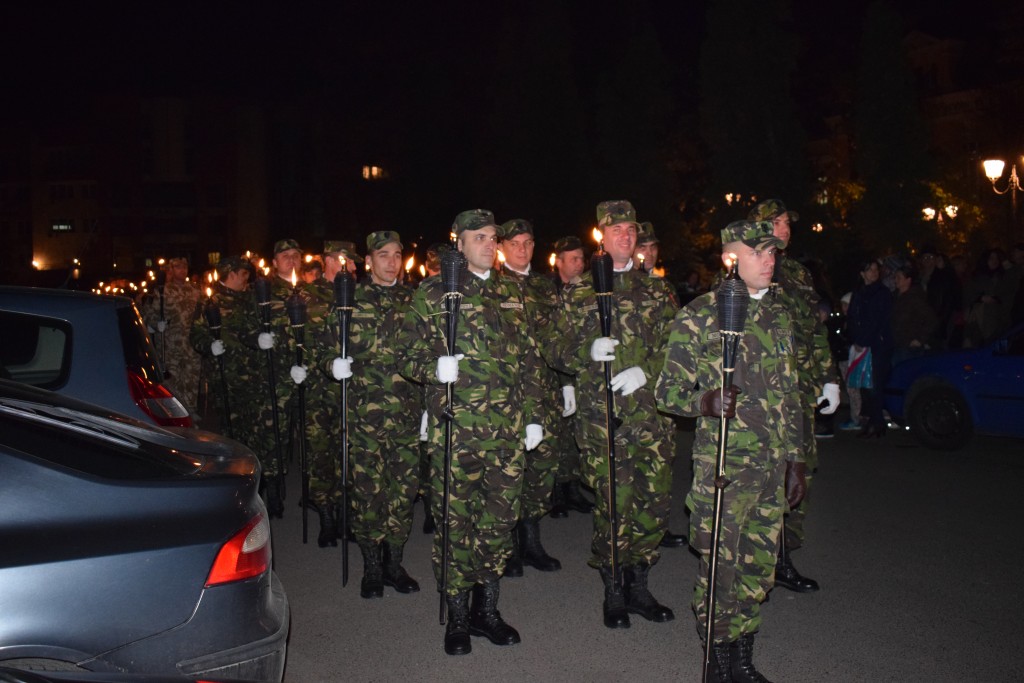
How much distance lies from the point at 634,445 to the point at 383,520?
1765mm

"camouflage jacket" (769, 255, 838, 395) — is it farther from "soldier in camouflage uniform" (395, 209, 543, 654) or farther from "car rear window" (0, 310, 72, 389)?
"car rear window" (0, 310, 72, 389)

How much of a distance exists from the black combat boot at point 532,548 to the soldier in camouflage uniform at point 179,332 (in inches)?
289

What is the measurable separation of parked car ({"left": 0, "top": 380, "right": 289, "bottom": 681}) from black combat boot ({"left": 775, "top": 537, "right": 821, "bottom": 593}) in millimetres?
3760

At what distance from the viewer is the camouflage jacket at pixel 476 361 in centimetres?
561

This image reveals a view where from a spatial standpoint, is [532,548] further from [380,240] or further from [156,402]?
[156,402]

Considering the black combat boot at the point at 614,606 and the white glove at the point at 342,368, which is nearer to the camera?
the black combat boot at the point at 614,606

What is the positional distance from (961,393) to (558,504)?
4.91 meters

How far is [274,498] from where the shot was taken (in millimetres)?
8914

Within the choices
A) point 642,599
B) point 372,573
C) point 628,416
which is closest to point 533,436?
point 628,416

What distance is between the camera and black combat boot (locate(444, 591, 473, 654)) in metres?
5.46

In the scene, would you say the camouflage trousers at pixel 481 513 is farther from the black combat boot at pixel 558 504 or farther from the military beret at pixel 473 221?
the black combat boot at pixel 558 504

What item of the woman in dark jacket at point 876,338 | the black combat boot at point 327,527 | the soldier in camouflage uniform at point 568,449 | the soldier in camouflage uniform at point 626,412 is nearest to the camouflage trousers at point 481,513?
the soldier in camouflage uniform at point 626,412

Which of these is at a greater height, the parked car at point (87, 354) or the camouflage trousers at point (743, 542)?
the parked car at point (87, 354)

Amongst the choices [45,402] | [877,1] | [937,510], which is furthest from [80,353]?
[877,1]
